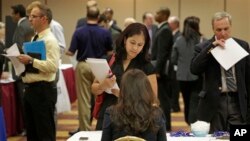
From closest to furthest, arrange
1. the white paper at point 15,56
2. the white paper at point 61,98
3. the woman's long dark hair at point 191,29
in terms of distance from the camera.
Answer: the white paper at point 15,56, the woman's long dark hair at point 191,29, the white paper at point 61,98

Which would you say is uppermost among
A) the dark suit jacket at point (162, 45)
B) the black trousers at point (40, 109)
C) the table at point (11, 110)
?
the dark suit jacket at point (162, 45)

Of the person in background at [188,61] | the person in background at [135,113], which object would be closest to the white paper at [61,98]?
the person in background at [188,61]

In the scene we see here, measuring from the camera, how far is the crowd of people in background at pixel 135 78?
9.61 feet

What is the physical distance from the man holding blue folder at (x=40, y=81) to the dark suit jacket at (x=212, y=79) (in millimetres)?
1339

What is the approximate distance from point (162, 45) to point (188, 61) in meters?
0.47

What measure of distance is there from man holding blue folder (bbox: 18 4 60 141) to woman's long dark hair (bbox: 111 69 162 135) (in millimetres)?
2089

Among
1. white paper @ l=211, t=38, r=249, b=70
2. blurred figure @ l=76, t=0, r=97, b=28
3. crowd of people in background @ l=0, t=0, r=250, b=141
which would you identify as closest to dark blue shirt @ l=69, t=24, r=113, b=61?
crowd of people in background @ l=0, t=0, r=250, b=141

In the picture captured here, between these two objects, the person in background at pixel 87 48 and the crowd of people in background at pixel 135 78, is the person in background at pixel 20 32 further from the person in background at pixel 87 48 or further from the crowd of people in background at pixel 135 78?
the person in background at pixel 87 48

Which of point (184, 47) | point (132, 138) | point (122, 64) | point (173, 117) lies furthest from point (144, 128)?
point (173, 117)

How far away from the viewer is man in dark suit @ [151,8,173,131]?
282 inches

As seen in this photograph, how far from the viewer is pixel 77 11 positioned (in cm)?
1353

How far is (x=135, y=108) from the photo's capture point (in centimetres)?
287

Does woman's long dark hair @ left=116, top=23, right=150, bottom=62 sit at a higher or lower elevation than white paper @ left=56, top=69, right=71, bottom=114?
higher

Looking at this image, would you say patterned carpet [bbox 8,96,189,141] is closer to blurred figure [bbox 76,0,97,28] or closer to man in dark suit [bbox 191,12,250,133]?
blurred figure [bbox 76,0,97,28]
